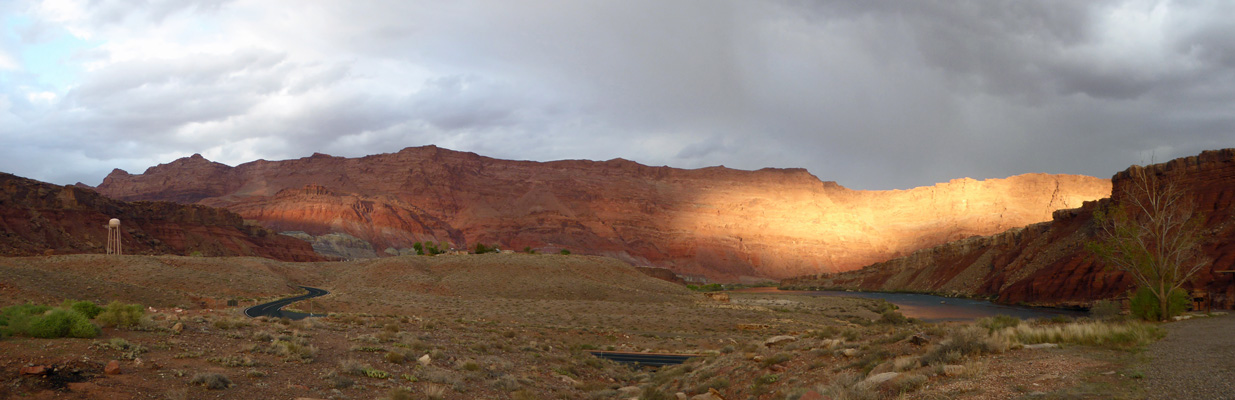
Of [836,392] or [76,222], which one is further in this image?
[76,222]

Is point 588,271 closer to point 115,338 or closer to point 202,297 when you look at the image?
point 202,297

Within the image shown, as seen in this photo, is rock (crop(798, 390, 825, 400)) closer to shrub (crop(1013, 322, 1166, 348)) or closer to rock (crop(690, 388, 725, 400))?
rock (crop(690, 388, 725, 400))

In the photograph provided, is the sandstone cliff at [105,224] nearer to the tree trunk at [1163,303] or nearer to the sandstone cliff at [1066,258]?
the tree trunk at [1163,303]

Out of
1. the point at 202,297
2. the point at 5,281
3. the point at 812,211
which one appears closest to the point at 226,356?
the point at 5,281

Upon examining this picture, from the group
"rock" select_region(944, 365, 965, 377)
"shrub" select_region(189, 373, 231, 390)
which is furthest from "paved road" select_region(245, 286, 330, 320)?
"rock" select_region(944, 365, 965, 377)

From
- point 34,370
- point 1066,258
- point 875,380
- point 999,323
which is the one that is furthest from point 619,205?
point 34,370

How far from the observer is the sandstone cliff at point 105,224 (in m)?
66.7

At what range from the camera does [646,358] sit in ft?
85.7

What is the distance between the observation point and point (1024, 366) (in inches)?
404

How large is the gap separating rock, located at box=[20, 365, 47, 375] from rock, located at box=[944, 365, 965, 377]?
46.1 feet

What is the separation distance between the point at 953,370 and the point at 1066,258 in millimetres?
62622

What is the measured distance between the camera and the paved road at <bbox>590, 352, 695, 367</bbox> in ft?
81.7

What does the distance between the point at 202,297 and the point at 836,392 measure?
41.4 metres

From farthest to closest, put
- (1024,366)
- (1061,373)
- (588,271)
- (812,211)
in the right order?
(812,211) < (588,271) < (1024,366) < (1061,373)
